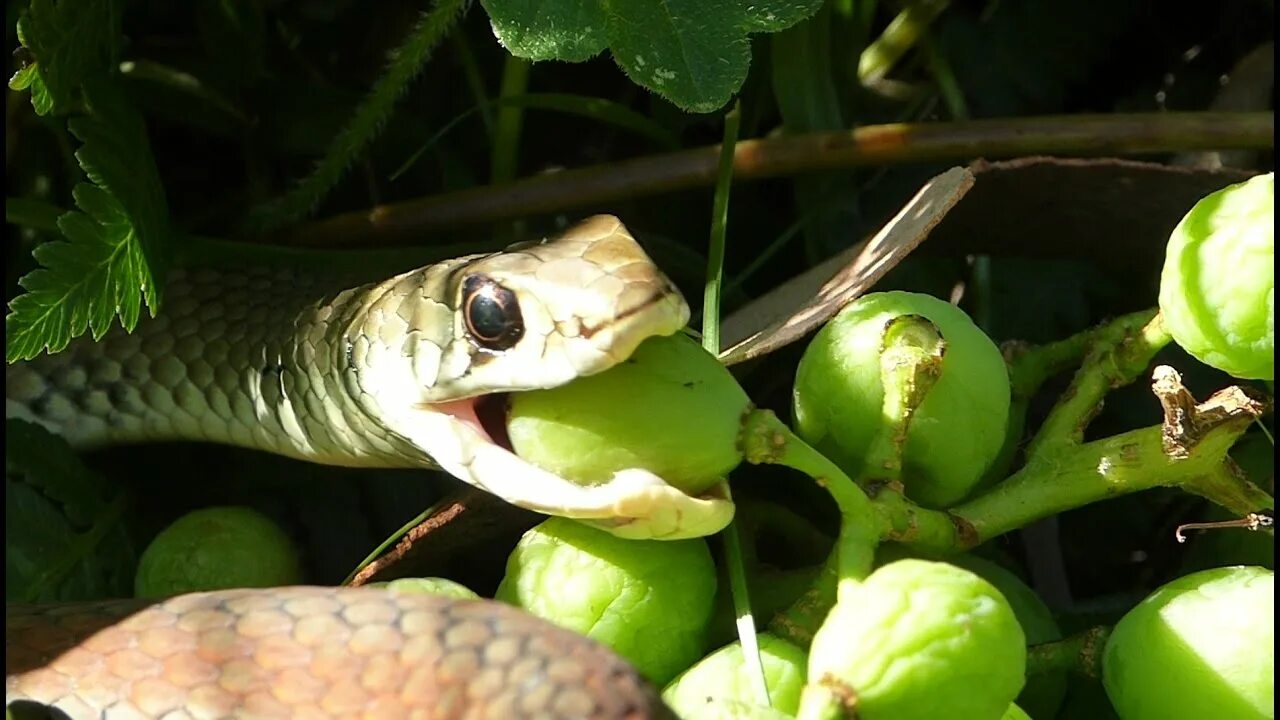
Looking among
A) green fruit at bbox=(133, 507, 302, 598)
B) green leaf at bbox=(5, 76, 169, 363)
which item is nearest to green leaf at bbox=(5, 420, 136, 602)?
green fruit at bbox=(133, 507, 302, 598)

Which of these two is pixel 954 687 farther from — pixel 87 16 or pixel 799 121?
pixel 87 16

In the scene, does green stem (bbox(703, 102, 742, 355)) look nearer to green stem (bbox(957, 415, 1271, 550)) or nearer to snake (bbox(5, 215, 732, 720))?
snake (bbox(5, 215, 732, 720))

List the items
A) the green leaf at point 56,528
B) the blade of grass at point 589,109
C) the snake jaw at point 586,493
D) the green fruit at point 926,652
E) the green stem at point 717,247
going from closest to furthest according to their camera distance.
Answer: the green fruit at point 926,652, the snake jaw at point 586,493, the green stem at point 717,247, the green leaf at point 56,528, the blade of grass at point 589,109

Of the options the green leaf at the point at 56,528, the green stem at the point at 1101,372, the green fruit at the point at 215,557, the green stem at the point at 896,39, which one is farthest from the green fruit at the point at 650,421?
the green stem at the point at 896,39

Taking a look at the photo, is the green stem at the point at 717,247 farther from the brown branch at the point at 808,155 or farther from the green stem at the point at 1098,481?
the green stem at the point at 1098,481

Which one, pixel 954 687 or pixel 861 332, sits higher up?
pixel 861 332

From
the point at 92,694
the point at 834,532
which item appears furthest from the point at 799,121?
the point at 92,694
